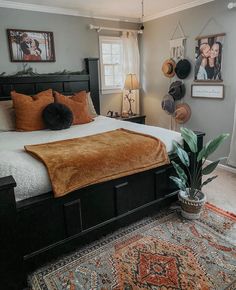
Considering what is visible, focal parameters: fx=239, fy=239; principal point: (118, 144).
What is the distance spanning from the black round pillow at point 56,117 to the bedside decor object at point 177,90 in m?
1.83

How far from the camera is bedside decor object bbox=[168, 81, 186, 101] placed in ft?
12.5

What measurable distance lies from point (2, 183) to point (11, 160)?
376 millimetres

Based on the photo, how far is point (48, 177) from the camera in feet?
5.50

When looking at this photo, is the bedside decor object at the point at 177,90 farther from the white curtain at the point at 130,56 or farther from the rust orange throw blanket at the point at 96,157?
the rust orange throw blanket at the point at 96,157

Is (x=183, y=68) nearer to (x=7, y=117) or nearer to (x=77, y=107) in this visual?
(x=77, y=107)

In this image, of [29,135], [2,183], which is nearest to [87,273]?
[2,183]

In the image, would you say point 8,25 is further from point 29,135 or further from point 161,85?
point 161,85

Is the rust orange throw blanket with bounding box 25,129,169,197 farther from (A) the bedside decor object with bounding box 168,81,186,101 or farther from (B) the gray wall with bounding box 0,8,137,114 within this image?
(B) the gray wall with bounding box 0,8,137,114

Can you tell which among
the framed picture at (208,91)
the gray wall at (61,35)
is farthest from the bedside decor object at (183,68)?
the gray wall at (61,35)

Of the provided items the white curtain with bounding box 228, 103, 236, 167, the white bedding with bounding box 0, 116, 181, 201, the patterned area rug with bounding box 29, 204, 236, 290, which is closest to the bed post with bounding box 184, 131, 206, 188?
the white bedding with bounding box 0, 116, 181, 201

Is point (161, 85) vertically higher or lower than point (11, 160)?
higher

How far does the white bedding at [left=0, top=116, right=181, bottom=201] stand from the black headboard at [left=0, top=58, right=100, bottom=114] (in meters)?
0.71

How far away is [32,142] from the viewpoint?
2.36 meters

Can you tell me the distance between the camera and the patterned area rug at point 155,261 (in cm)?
162
